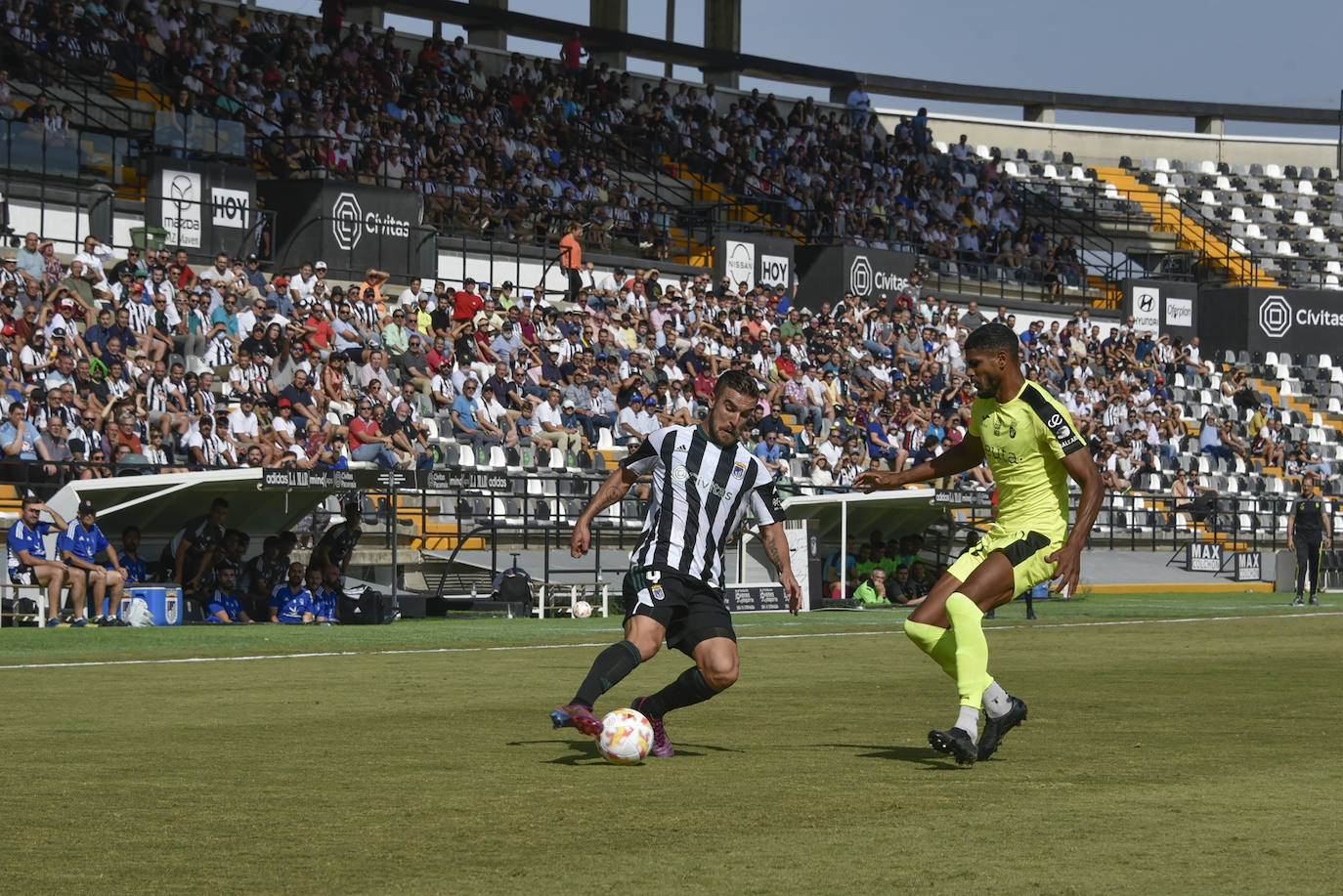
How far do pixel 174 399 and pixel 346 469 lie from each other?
415 cm

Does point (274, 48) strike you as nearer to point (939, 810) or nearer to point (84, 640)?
point (84, 640)

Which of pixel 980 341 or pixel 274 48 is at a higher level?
pixel 274 48

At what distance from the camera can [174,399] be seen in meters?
25.3

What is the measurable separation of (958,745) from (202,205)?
25.3 metres

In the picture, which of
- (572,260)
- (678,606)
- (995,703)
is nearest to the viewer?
(995,703)

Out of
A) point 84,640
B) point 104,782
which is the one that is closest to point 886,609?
point 84,640

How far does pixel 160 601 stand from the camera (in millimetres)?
22078

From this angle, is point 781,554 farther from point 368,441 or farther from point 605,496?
point 368,441

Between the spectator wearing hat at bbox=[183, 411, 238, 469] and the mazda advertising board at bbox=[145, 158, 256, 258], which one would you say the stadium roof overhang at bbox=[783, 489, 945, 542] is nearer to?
the spectator wearing hat at bbox=[183, 411, 238, 469]

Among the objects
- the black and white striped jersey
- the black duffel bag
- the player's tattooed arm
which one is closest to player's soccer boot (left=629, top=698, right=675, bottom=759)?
the black and white striped jersey

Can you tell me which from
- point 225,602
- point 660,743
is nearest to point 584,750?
point 660,743

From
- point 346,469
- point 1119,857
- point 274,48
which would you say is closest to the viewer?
point 1119,857

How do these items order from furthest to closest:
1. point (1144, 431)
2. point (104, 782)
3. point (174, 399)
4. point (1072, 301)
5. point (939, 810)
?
1. point (1072, 301)
2. point (1144, 431)
3. point (174, 399)
4. point (104, 782)
5. point (939, 810)

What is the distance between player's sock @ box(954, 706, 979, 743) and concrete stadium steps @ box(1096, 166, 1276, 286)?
48.9 meters
